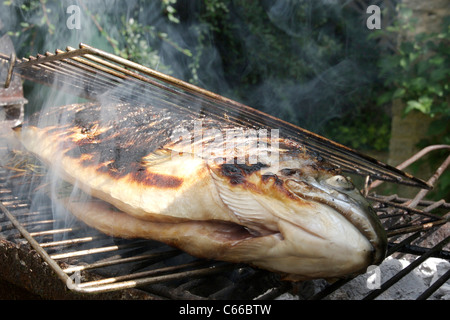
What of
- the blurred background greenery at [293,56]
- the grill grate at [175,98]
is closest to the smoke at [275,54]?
the blurred background greenery at [293,56]

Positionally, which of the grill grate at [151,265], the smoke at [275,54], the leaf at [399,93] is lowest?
the grill grate at [151,265]

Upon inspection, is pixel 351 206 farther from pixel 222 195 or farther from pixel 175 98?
pixel 175 98

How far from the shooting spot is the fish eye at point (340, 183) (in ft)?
5.73

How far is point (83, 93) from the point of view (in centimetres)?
356

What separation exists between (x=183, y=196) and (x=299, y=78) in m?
7.76

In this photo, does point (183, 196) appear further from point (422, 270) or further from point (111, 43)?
point (111, 43)

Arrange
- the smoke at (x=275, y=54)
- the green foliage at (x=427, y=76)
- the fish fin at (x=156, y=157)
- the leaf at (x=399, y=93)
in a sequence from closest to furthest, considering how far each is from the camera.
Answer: the fish fin at (x=156, y=157) < the green foliage at (x=427, y=76) < the leaf at (x=399, y=93) < the smoke at (x=275, y=54)

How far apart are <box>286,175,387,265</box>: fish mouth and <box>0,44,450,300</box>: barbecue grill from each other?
0.78 feet

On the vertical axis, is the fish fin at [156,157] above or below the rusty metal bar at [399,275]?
above

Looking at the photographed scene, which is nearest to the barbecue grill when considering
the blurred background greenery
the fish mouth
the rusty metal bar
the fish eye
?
the rusty metal bar

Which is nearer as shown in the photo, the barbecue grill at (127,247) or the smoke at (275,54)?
the barbecue grill at (127,247)

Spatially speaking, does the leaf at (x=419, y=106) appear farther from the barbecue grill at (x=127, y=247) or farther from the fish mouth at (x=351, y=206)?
the fish mouth at (x=351, y=206)

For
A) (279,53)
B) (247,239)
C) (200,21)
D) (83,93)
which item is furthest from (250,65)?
(247,239)

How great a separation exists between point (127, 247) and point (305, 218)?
3.17ft
